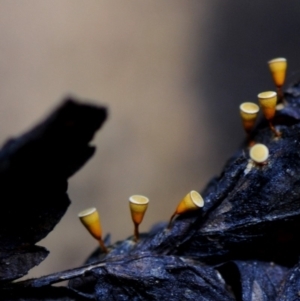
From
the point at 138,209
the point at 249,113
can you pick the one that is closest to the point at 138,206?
the point at 138,209

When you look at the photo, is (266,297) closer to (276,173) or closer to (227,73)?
(276,173)

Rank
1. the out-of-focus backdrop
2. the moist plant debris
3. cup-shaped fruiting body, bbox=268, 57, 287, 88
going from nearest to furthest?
the moist plant debris
cup-shaped fruiting body, bbox=268, 57, 287, 88
the out-of-focus backdrop

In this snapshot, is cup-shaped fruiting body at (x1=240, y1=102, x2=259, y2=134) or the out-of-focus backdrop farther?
the out-of-focus backdrop

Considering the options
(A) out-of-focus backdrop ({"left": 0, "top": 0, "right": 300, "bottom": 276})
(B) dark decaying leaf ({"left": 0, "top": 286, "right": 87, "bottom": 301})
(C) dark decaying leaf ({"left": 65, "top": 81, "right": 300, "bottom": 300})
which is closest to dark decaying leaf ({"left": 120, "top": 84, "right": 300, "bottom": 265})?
(C) dark decaying leaf ({"left": 65, "top": 81, "right": 300, "bottom": 300})

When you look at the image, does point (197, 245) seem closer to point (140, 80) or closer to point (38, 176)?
point (38, 176)

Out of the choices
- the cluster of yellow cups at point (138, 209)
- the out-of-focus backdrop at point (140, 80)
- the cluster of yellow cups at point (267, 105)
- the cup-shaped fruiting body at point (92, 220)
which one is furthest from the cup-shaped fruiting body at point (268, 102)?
the out-of-focus backdrop at point (140, 80)

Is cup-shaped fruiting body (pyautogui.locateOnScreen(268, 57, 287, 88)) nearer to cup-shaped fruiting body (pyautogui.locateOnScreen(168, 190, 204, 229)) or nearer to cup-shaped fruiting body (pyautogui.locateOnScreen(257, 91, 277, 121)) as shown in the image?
cup-shaped fruiting body (pyautogui.locateOnScreen(257, 91, 277, 121))

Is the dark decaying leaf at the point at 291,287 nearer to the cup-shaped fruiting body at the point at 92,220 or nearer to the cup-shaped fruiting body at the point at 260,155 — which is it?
the cup-shaped fruiting body at the point at 260,155
